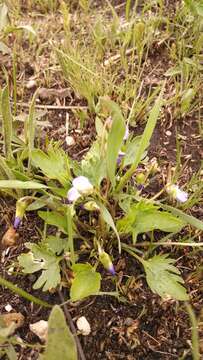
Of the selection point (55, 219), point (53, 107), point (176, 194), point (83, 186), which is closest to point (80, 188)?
point (83, 186)

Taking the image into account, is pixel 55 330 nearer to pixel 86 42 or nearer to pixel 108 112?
pixel 108 112

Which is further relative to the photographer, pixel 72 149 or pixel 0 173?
pixel 72 149

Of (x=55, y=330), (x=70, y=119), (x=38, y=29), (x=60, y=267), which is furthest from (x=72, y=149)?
(x=55, y=330)

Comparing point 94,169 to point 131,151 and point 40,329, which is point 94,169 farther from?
point 40,329

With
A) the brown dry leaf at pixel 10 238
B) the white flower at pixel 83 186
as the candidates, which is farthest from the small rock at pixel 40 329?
the white flower at pixel 83 186

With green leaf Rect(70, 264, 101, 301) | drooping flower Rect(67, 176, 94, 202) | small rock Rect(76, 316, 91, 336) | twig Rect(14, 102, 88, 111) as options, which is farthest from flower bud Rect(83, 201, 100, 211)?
twig Rect(14, 102, 88, 111)

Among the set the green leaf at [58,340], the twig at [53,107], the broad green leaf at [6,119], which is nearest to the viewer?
the green leaf at [58,340]

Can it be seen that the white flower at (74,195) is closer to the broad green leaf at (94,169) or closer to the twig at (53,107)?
the broad green leaf at (94,169)
